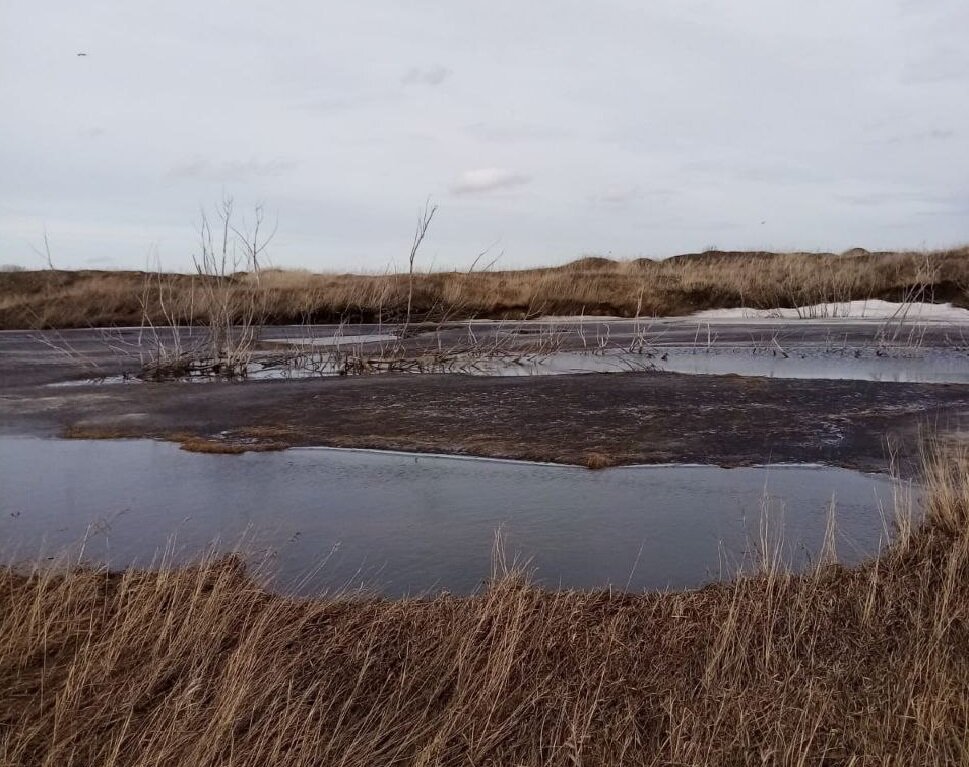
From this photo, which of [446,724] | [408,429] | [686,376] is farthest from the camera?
[686,376]

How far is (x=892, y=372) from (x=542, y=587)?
33.5ft

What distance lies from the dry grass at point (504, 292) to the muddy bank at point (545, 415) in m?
14.1

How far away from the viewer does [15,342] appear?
20.8 m

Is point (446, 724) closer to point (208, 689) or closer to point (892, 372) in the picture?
point (208, 689)

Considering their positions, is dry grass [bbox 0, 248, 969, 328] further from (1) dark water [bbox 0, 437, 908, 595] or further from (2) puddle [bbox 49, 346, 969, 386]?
(1) dark water [bbox 0, 437, 908, 595]

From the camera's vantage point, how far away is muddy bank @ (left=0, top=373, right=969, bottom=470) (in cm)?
795

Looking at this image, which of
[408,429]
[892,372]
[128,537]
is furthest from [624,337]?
[128,537]

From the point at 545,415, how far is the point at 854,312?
19.2 meters

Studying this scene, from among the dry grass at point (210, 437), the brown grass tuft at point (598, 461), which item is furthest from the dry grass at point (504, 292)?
the brown grass tuft at point (598, 461)

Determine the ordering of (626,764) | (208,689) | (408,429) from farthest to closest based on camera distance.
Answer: (408,429), (208,689), (626,764)

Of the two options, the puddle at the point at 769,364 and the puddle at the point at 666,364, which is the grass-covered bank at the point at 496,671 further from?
the puddle at the point at 666,364

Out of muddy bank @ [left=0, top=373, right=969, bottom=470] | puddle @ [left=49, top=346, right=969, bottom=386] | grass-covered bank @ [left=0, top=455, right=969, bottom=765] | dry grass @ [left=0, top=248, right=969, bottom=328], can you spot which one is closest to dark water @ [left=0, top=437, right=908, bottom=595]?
grass-covered bank @ [left=0, top=455, right=969, bottom=765]

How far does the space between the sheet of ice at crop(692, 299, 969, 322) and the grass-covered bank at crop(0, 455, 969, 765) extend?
66.9 ft

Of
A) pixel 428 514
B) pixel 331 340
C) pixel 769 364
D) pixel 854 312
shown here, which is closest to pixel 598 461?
pixel 428 514
